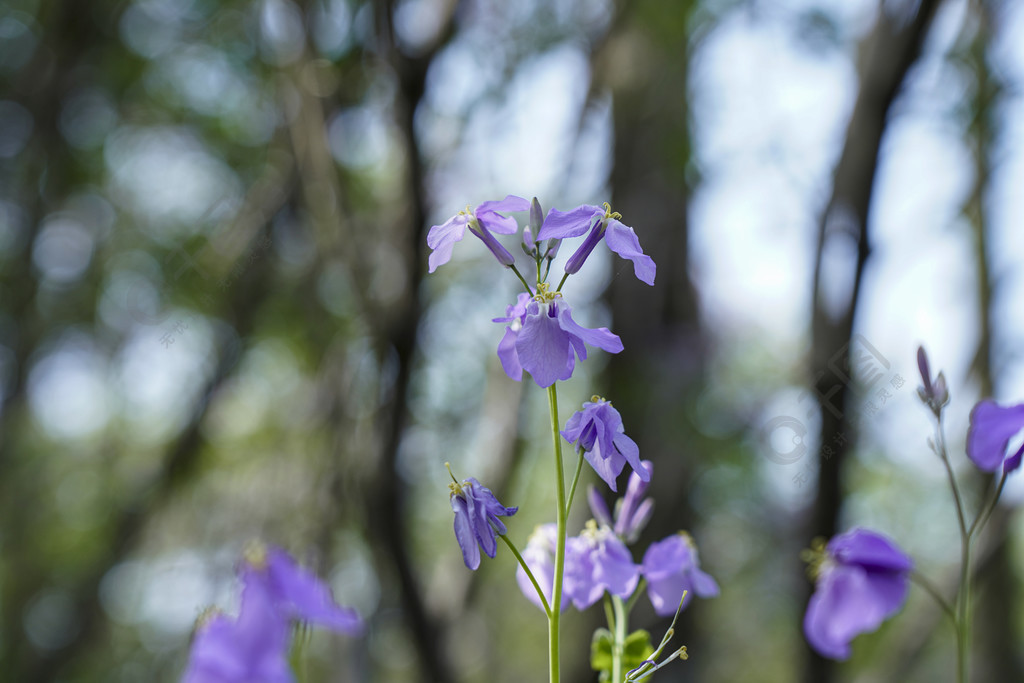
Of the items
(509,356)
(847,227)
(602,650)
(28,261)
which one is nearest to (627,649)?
(602,650)

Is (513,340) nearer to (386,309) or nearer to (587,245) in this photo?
(587,245)

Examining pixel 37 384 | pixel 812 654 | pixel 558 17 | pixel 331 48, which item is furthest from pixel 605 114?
pixel 37 384

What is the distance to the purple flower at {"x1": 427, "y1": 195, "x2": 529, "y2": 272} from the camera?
3.74ft

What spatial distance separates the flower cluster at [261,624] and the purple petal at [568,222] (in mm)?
550

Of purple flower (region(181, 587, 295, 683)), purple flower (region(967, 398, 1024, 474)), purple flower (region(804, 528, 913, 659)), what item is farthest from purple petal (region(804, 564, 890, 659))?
purple flower (region(181, 587, 295, 683))

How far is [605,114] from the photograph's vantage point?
553 centimetres

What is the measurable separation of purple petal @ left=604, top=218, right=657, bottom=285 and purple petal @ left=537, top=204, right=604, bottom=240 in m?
0.03

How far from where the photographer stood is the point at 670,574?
125 cm

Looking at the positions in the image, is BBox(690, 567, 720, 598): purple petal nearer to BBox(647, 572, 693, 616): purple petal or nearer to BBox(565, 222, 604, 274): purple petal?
BBox(647, 572, 693, 616): purple petal

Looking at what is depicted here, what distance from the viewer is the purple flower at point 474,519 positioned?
3.34ft

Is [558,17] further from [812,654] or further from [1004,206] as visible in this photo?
[812,654]

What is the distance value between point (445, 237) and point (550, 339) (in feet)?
0.98

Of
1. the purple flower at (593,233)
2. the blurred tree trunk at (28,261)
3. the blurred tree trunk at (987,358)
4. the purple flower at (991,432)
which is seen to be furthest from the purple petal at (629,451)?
the blurred tree trunk at (28,261)

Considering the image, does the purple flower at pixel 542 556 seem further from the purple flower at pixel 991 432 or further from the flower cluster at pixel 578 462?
the purple flower at pixel 991 432
